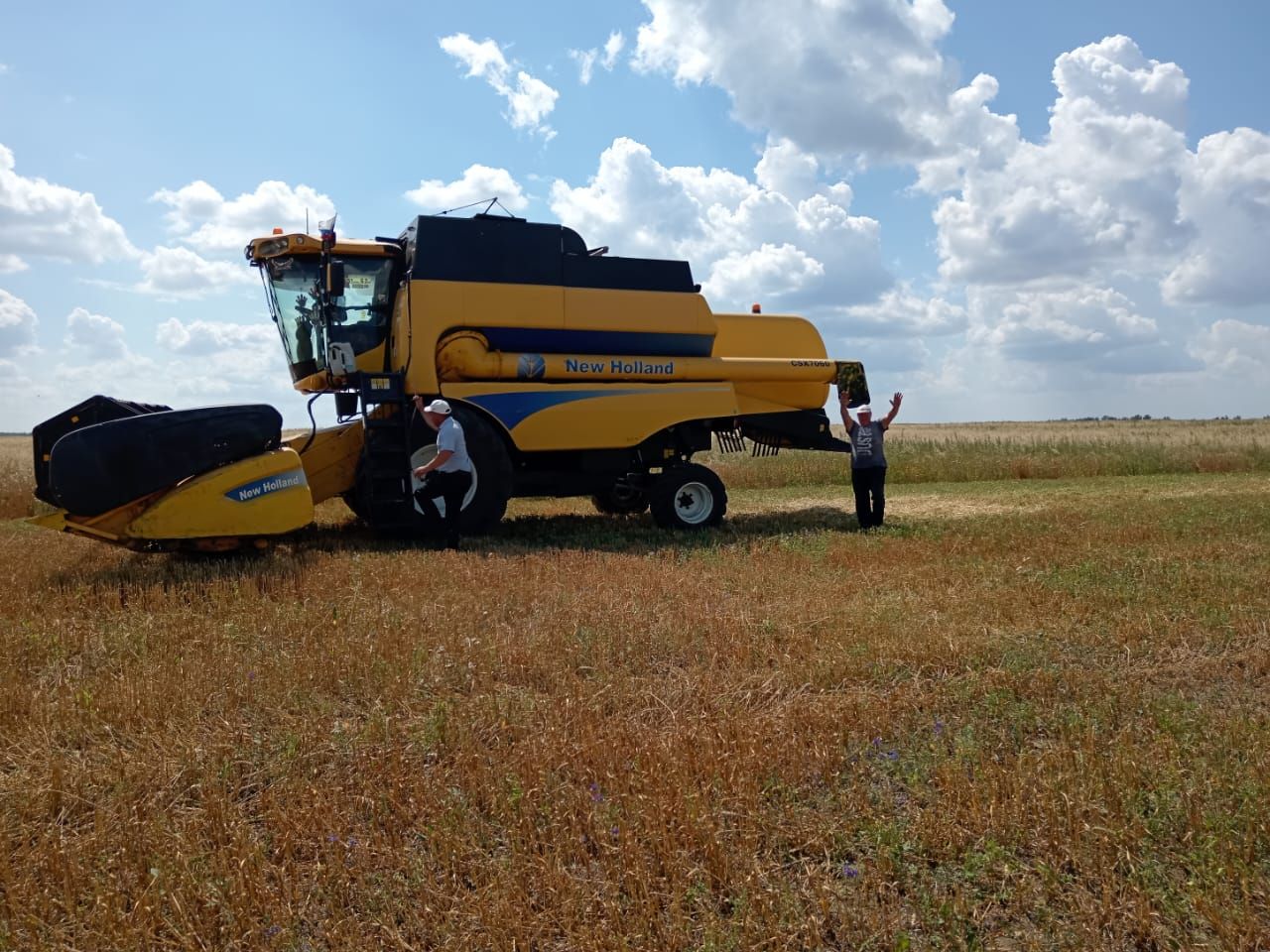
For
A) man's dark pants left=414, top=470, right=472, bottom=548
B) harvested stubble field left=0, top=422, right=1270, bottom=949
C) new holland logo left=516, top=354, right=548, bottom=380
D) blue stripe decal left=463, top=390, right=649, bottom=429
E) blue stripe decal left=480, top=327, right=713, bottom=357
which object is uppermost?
blue stripe decal left=480, top=327, right=713, bottom=357

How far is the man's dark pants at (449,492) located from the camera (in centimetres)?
938

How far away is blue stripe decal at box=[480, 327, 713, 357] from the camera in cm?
1078

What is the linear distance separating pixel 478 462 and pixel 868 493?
4.61 metres

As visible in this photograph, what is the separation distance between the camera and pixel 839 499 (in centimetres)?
1591

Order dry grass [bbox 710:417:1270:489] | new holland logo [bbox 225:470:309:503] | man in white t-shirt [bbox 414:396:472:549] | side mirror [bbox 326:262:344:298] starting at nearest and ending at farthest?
new holland logo [bbox 225:470:309:503]
man in white t-shirt [bbox 414:396:472:549]
side mirror [bbox 326:262:344:298]
dry grass [bbox 710:417:1270:489]

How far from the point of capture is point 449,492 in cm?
941

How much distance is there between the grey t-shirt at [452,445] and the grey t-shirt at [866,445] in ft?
15.8

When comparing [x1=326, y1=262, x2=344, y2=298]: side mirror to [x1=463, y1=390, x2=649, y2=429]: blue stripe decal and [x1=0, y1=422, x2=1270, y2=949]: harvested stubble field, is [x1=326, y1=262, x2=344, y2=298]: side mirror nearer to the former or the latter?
[x1=463, y1=390, x2=649, y2=429]: blue stripe decal

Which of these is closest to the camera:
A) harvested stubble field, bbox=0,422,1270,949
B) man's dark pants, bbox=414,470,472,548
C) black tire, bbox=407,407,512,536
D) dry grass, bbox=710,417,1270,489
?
harvested stubble field, bbox=0,422,1270,949

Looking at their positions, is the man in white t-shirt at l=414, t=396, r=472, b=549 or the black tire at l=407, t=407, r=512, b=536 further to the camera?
the black tire at l=407, t=407, r=512, b=536

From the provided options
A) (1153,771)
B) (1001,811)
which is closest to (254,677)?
(1001,811)

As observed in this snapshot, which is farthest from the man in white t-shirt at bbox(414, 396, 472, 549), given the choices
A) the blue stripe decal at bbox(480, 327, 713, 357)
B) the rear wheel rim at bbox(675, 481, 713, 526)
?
the rear wheel rim at bbox(675, 481, 713, 526)

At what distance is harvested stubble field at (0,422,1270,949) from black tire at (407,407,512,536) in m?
2.98

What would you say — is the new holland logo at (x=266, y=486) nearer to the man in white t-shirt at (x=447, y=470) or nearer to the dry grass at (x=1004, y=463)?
the man in white t-shirt at (x=447, y=470)
